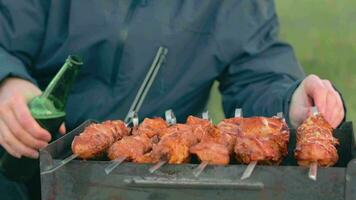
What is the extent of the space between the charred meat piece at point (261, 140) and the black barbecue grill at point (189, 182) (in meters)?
0.11

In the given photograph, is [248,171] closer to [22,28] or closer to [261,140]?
[261,140]

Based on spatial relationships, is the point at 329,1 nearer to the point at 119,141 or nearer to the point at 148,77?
the point at 148,77

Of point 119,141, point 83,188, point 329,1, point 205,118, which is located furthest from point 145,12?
point 329,1

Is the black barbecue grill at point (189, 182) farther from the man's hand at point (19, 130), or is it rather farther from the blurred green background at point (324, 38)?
the blurred green background at point (324, 38)

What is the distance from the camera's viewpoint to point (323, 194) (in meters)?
1.85

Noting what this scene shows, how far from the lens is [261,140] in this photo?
2.05 m

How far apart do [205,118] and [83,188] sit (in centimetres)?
56

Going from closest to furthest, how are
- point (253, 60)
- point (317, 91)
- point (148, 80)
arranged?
1. point (317, 91)
2. point (148, 80)
3. point (253, 60)

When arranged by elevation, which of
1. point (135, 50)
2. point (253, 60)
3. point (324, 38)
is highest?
point (135, 50)

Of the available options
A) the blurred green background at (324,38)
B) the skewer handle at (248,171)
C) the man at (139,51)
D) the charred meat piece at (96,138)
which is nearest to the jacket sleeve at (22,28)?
the man at (139,51)

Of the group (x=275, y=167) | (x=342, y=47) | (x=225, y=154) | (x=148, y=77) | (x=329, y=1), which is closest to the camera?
(x=275, y=167)

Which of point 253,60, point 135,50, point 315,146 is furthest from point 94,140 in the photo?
point 253,60

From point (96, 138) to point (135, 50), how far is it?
838mm

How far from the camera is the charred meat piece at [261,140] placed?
1973 mm
